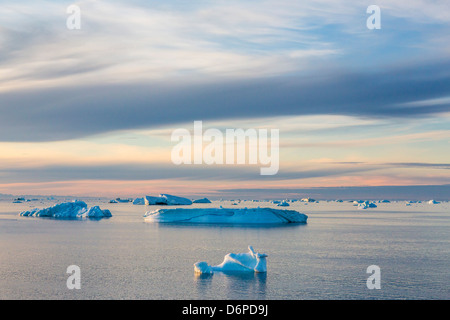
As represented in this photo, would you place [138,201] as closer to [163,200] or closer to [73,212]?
[163,200]

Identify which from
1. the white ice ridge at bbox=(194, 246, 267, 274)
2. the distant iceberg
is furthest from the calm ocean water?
the distant iceberg

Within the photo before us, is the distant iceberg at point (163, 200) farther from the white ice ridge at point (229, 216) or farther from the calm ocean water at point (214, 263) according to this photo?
the calm ocean water at point (214, 263)

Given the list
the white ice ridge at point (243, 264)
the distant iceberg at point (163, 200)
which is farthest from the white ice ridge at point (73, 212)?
the white ice ridge at point (243, 264)

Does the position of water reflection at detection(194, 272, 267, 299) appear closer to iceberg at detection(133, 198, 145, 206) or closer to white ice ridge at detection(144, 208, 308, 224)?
white ice ridge at detection(144, 208, 308, 224)
